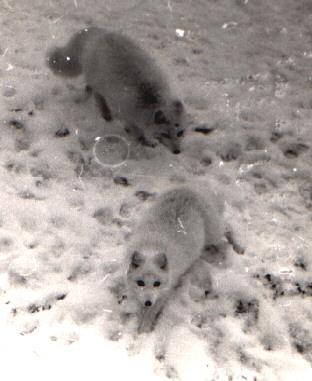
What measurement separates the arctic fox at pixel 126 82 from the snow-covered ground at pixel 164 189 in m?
0.05

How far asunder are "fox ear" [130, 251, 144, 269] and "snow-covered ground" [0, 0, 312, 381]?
67 mm

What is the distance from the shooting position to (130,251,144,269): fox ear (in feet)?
4.65

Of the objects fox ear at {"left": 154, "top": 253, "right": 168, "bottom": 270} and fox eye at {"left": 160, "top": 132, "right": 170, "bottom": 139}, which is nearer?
fox ear at {"left": 154, "top": 253, "right": 168, "bottom": 270}

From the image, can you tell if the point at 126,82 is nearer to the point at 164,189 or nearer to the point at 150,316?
the point at 164,189

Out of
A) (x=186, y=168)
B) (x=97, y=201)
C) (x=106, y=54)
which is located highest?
(x=106, y=54)

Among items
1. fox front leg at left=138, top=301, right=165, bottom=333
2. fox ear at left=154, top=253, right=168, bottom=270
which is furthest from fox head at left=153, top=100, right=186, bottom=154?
fox front leg at left=138, top=301, right=165, bottom=333

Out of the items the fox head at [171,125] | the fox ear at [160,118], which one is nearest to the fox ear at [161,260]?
the fox head at [171,125]

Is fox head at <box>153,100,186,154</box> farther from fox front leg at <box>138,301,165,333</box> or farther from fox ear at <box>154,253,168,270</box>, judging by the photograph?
fox front leg at <box>138,301,165,333</box>

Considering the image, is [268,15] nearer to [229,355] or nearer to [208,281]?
[208,281]

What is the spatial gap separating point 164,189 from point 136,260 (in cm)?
34

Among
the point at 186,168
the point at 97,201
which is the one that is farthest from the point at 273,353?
the point at 97,201

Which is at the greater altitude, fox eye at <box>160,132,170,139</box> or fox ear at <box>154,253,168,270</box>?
fox eye at <box>160,132,170,139</box>

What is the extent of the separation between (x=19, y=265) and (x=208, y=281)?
80cm

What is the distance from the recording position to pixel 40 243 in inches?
56.8
